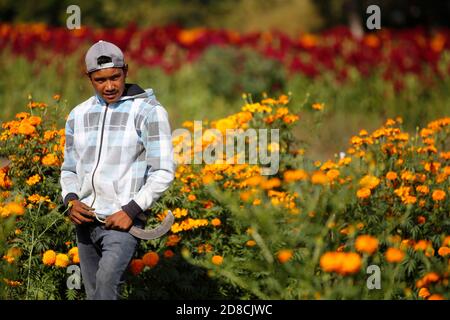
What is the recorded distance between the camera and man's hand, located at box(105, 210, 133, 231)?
8.79 ft

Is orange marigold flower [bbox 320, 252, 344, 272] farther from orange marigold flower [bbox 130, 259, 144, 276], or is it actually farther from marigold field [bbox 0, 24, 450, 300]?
orange marigold flower [bbox 130, 259, 144, 276]

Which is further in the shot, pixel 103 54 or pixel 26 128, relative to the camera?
pixel 26 128

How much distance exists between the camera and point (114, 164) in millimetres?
2777

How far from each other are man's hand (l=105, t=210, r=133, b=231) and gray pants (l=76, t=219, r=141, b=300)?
43 mm

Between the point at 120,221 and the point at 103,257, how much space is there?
157mm

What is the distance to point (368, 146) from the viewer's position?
14.4 ft

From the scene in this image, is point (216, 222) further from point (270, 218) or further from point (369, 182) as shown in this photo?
point (270, 218)

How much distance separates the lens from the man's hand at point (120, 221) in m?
2.68

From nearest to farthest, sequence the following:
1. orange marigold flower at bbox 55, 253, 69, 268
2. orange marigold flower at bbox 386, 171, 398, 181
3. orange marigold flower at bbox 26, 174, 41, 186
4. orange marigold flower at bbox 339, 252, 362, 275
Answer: orange marigold flower at bbox 339, 252, 362, 275
orange marigold flower at bbox 55, 253, 69, 268
orange marigold flower at bbox 26, 174, 41, 186
orange marigold flower at bbox 386, 171, 398, 181

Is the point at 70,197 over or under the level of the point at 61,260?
over

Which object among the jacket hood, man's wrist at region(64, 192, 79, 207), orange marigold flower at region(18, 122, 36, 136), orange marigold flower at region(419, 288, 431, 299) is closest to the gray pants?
man's wrist at region(64, 192, 79, 207)

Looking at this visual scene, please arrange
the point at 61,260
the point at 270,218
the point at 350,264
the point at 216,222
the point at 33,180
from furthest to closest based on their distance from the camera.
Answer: the point at 216,222 → the point at 33,180 → the point at 61,260 → the point at 270,218 → the point at 350,264

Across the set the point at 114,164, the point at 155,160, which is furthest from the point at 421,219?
the point at 114,164
